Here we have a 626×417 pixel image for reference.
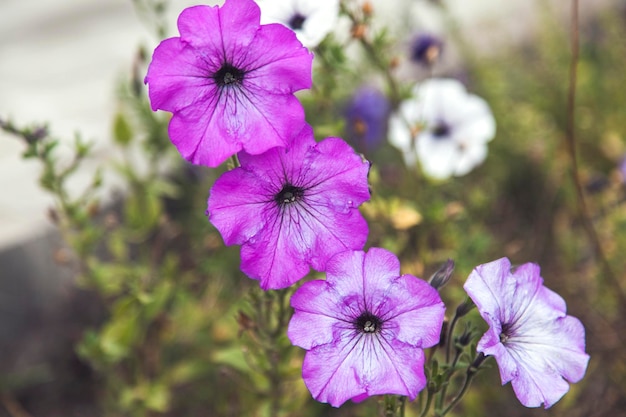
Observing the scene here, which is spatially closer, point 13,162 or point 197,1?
point 13,162

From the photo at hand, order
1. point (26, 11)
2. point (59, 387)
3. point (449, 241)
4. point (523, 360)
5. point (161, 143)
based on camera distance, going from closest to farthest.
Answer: point (523, 360) → point (161, 143) → point (449, 241) → point (59, 387) → point (26, 11)

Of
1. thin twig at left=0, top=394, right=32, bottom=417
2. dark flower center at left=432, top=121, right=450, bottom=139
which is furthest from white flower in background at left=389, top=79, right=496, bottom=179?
thin twig at left=0, top=394, right=32, bottom=417

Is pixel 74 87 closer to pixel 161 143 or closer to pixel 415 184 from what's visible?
pixel 161 143

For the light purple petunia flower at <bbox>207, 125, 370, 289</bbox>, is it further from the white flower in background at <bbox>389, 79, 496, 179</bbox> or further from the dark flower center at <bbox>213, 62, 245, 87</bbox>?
the white flower in background at <bbox>389, 79, 496, 179</bbox>

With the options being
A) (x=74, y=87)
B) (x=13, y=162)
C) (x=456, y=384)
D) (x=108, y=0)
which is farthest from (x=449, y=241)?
(x=108, y=0)

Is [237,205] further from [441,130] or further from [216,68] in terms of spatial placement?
[441,130]

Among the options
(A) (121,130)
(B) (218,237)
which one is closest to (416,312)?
(B) (218,237)
